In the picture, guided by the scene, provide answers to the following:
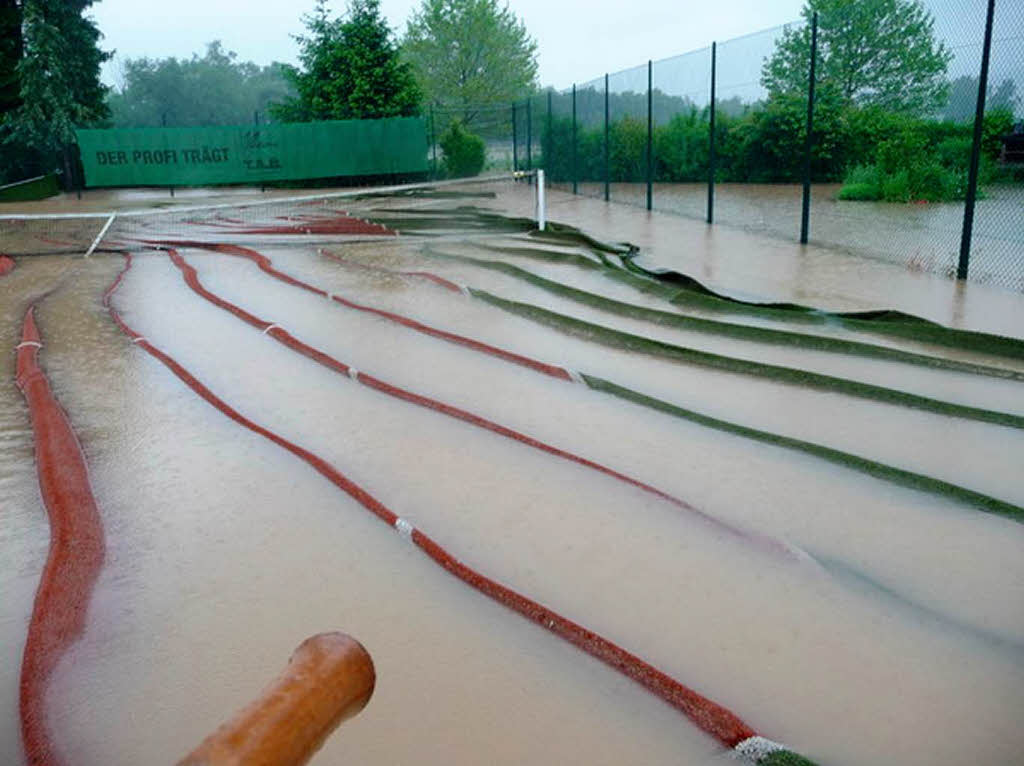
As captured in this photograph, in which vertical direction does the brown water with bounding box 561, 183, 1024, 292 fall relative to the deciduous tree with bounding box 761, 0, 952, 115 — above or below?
below

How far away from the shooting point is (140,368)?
229 inches

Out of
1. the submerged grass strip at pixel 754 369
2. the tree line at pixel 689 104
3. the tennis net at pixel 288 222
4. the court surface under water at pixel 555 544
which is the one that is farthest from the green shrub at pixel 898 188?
the submerged grass strip at pixel 754 369

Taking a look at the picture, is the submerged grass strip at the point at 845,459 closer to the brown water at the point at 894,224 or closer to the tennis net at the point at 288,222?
the brown water at the point at 894,224

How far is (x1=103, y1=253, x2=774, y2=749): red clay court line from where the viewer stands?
7.41 ft

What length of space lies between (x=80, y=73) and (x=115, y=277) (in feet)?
56.9

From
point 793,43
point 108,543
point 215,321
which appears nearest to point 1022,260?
point 793,43

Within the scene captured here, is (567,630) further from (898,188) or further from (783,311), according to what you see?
(898,188)

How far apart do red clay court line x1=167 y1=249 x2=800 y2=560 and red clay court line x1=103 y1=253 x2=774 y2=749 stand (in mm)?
865

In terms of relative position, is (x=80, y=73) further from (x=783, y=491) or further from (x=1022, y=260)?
(x=783, y=491)

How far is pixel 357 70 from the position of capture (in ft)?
71.9

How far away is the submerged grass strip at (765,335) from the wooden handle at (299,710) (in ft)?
16.3

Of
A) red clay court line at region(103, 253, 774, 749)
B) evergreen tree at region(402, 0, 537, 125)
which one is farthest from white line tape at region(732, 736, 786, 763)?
evergreen tree at region(402, 0, 537, 125)

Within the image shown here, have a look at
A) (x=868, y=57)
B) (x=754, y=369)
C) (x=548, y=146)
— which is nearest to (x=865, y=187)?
(x=868, y=57)

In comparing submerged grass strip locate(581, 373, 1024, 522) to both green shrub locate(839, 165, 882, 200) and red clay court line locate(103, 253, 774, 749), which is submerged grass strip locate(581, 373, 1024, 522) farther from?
green shrub locate(839, 165, 882, 200)
